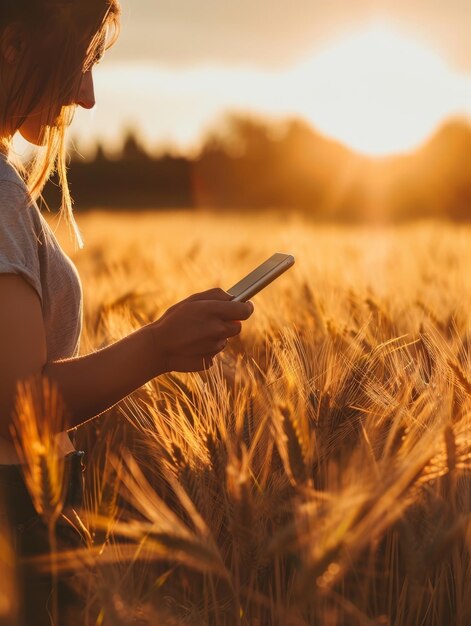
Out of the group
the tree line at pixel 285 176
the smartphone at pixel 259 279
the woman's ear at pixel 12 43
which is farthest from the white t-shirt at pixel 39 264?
the tree line at pixel 285 176

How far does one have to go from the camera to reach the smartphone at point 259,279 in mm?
1063

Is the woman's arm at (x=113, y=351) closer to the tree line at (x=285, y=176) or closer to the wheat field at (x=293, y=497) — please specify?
the wheat field at (x=293, y=497)

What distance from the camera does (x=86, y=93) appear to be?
43.0 inches

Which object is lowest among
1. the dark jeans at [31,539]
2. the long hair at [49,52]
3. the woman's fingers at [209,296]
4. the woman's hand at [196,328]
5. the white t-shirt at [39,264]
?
the dark jeans at [31,539]

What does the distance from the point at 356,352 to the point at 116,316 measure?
0.57m

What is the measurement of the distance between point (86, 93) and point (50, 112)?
0.22 ft

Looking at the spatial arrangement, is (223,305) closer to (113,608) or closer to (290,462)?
(290,462)

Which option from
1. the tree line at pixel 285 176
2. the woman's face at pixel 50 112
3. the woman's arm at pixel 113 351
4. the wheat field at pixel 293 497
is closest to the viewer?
the wheat field at pixel 293 497

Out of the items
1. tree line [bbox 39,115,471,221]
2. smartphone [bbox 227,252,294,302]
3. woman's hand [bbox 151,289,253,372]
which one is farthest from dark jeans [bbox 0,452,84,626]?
tree line [bbox 39,115,471,221]

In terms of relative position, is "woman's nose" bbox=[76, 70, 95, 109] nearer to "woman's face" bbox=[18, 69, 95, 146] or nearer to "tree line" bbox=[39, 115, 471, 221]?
"woman's face" bbox=[18, 69, 95, 146]

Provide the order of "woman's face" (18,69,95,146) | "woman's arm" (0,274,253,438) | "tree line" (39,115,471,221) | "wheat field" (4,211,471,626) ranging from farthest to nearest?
"tree line" (39,115,471,221) → "woman's face" (18,69,95,146) → "woman's arm" (0,274,253,438) → "wheat field" (4,211,471,626)

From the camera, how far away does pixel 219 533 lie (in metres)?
1.07

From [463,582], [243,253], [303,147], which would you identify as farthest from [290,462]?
[303,147]

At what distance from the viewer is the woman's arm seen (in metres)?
0.93
